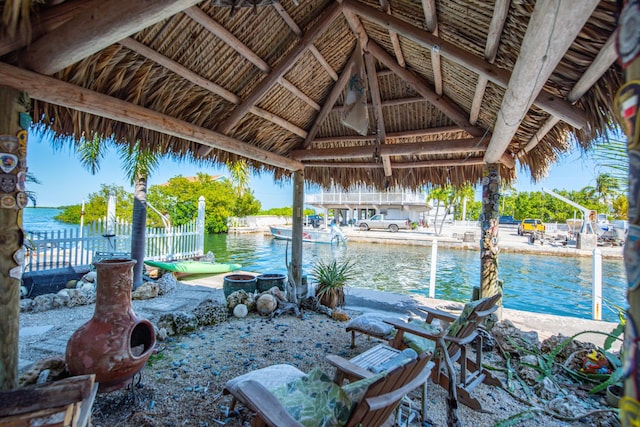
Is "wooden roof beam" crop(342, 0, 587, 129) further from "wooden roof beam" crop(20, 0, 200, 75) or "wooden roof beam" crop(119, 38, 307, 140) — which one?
"wooden roof beam" crop(20, 0, 200, 75)

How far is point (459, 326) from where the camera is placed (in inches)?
103

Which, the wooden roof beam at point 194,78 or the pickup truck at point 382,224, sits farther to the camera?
the pickup truck at point 382,224

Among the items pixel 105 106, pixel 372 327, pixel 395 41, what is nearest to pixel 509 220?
pixel 395 41

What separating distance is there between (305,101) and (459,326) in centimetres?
341

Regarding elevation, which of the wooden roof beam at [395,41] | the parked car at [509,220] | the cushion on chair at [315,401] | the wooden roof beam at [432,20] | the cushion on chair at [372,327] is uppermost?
the wooden roof beam at [395,41]

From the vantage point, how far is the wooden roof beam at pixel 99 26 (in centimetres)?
164

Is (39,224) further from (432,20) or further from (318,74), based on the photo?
(432,20)

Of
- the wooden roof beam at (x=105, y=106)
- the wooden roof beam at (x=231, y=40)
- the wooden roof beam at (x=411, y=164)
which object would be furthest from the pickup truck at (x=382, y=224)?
the wooden roof beam at (x=105, y=106)

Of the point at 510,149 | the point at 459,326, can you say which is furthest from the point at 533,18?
the point at 510,149

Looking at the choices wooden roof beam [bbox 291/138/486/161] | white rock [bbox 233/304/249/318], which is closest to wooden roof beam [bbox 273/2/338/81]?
wooden roof beam [bbox 291/138/486/161]

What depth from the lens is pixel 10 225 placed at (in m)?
2.00

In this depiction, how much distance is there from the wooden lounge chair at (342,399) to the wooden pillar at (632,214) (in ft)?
3.12

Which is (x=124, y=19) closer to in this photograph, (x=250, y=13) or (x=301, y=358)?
(x=250, y=13)

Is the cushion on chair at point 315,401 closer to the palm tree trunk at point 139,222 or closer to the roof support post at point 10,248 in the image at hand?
the roof support post at point 10,248
